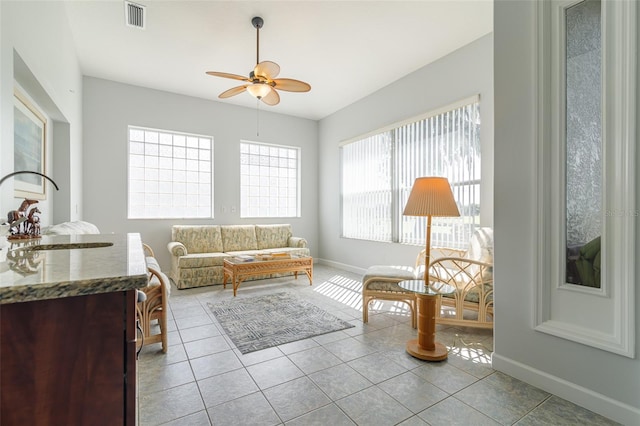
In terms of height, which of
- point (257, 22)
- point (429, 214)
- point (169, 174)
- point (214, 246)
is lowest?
point (214, 246)

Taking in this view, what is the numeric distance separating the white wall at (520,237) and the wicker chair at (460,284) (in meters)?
0.51

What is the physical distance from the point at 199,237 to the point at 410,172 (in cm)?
361

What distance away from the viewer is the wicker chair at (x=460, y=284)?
2.66m

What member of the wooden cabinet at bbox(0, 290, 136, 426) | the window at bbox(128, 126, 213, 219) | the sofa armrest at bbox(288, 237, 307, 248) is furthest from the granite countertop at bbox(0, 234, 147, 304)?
the sofa armrest at bbox(288, 237, 307, 248)

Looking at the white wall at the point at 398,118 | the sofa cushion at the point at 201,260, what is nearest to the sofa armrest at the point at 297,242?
the white wall at the point at 398,118

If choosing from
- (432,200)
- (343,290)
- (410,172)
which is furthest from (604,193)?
(343,290)

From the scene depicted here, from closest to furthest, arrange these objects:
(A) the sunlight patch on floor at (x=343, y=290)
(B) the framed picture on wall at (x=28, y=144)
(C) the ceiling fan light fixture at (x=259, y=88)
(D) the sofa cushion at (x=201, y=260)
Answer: (B) the framed picture on wall at (x=28, y=144) < (C) the ceiling fan light fixture at (x=259, y=88) < (A) the sunlight patch on floor at (x=343, y=290) < (D) the sofa cushion at (x=201, y=260)

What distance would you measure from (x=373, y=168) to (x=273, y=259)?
2.32m

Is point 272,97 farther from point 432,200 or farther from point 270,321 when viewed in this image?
point 270,321

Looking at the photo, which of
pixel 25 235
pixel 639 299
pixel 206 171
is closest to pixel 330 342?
pixel 639 299

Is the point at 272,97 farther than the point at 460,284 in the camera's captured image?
Yes

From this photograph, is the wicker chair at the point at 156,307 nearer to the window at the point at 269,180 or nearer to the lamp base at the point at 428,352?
the lamp base at the point at 428,352

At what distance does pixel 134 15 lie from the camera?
3072 mm

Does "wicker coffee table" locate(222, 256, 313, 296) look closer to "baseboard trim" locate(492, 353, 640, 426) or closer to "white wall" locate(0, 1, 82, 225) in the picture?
"white wall" locate(0, 1, 82, 225)
